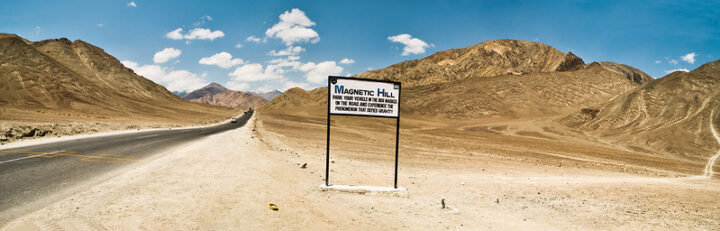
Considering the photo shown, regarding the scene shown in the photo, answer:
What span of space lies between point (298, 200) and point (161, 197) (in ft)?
9.02

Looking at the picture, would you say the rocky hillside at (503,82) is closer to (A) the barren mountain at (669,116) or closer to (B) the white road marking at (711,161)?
(A) the barren mountain at (669,116)

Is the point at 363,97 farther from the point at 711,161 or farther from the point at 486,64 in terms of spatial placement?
the point at 486,64

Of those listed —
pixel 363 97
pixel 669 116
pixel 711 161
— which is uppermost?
pixel 669 116

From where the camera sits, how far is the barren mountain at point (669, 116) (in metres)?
36.2

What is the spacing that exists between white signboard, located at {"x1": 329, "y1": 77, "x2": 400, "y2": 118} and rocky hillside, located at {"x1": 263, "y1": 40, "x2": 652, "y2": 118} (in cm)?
7442

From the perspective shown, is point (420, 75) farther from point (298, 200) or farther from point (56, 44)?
point (56, 44)

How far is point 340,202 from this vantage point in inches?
316

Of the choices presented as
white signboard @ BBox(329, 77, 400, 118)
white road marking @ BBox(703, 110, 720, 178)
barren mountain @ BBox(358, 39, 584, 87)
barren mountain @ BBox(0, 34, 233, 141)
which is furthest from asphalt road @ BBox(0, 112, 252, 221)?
barren mountain @ BBox(358, 39, 584, 87)

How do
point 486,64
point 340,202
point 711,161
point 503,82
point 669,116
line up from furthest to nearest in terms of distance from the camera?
point 486,64 → point 503,82 → point 669,116 → point 711,161 → point 340,202

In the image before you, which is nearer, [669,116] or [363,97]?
[363,97]

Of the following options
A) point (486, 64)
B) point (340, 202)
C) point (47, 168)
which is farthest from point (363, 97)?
point (486, 64)

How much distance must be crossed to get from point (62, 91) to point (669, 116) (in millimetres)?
113688

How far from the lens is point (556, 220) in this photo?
25.9ft

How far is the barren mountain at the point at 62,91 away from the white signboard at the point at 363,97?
49.3 m
